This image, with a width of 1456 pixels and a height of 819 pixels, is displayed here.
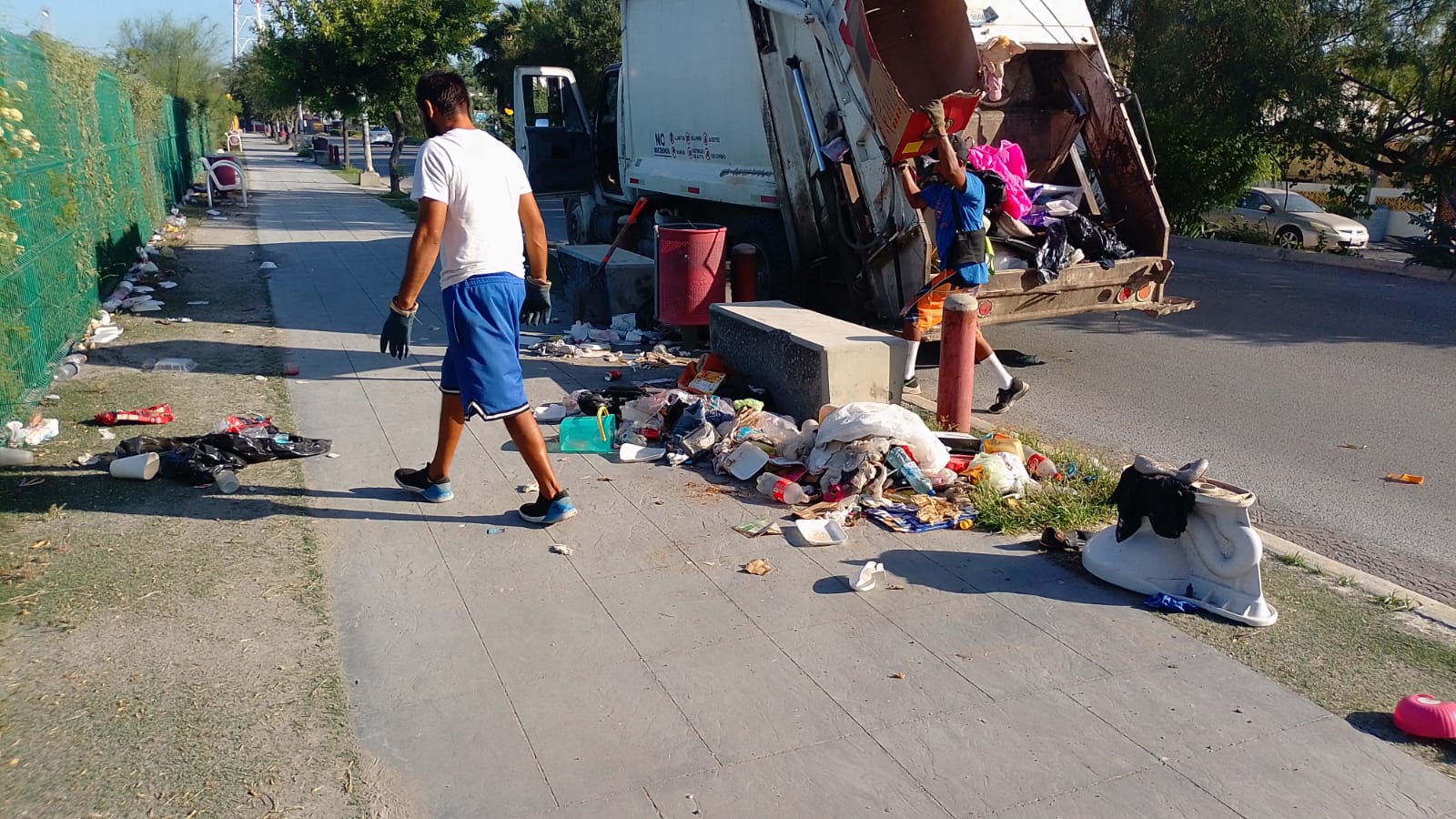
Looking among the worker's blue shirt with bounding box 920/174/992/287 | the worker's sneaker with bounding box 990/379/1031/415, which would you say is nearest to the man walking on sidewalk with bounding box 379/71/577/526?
the worker's blue shirt with bounding box 920/174/992/287

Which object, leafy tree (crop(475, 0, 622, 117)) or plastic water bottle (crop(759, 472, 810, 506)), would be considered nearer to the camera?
plastic water bottle (crop(759, 472, 810, 506))

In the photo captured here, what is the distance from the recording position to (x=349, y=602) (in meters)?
4.19

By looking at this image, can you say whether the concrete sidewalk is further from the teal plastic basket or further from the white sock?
the white sock

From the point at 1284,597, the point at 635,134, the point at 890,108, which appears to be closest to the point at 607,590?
the point at 1284,597

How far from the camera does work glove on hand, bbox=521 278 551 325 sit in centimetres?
512

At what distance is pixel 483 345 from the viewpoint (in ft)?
15.2

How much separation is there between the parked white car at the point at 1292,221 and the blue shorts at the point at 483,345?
1552 centimetres

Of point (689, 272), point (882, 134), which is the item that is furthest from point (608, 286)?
point (882, 134)

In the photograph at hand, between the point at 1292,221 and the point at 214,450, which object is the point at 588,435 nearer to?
the point at 214,450

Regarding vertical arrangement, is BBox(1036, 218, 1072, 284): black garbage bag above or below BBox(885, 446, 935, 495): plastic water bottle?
above

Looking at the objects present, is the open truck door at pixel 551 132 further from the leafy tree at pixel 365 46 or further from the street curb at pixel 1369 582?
the leafy tree at pixel 365 46

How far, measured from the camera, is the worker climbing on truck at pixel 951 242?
681cm

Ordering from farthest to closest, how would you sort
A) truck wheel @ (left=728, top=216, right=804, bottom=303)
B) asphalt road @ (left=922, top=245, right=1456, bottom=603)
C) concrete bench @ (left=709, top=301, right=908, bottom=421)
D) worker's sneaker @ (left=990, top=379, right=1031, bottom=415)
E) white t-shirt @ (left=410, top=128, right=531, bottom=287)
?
truck wheel @ (left=728, top=216, right=804, bottom=303)
worker's sneaker @ (left=990, top=379, right=1031, bottom=415)
concrete bench @ (left=709, top=301, right=908, bottom=421)
asphalt road @ (left=922, top=245, right=1456, bottom=603)
white t-shirt @ (left=410, top=128, right=531, bottom=287)

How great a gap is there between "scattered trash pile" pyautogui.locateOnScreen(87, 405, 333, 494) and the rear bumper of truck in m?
4.68
